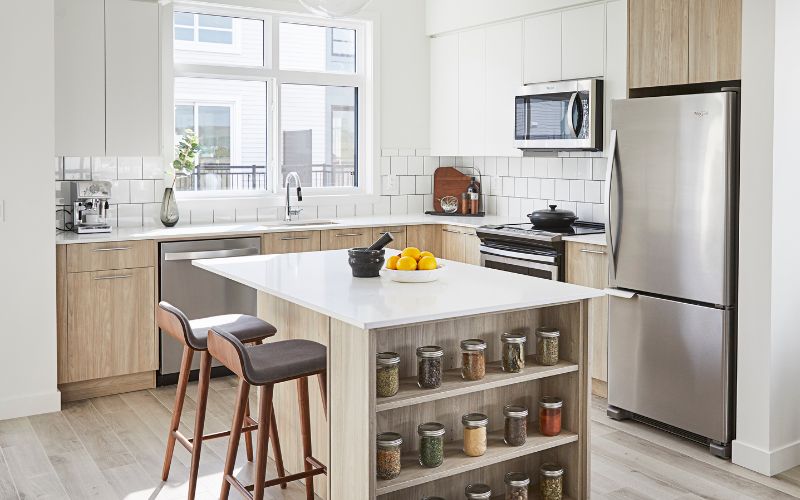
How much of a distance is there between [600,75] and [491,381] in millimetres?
2863

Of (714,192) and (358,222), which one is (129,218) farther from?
(714,192)

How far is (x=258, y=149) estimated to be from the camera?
6332mm

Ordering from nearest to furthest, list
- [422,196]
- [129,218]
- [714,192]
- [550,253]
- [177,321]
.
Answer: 1. [177,321]
2. [714,192]
3. [550,253]
4. [129,218]
5. [422,196]

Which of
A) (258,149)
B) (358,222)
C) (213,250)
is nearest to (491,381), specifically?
(213,250)

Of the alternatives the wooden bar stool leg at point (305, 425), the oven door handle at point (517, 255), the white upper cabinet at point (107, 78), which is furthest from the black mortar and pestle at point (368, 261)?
the white upper cabinet at point (107, 78)

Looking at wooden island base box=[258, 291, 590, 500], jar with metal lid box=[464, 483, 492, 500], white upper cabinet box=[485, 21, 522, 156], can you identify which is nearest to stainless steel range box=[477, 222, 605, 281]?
white upper cabinet box=[485, 21, 522, 156]

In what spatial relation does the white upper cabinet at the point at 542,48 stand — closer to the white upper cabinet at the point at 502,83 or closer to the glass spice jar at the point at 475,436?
the white upper cabinet at the point at 502,83

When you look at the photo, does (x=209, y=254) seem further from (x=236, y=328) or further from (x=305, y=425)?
(x=305, y=425)

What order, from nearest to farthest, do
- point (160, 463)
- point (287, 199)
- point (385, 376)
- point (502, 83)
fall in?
1. point (385, 376)
2. point (160, 463)
3. point (502, 83)
4. point (287, 199)

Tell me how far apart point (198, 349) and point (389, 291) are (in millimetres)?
867

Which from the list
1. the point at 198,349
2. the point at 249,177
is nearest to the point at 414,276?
the point at 198,349

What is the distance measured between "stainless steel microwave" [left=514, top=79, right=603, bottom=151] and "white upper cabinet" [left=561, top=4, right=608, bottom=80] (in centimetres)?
12

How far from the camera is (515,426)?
124 inches

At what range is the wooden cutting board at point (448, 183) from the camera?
6879 millimetres
